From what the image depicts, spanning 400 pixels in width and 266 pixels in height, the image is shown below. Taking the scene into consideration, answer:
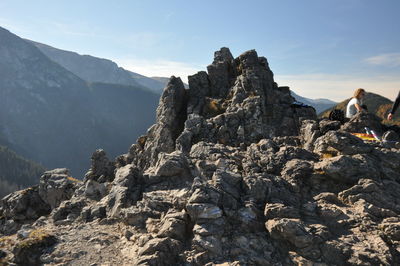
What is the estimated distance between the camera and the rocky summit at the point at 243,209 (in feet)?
60.3

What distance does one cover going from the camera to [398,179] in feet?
73.9

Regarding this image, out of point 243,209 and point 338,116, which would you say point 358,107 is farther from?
point 243,209

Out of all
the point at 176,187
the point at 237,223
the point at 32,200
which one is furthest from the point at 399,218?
the point at 32,200

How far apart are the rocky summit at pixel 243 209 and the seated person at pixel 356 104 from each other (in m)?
1.28

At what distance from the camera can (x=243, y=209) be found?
2088cm

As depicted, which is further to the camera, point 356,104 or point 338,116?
point 338,116

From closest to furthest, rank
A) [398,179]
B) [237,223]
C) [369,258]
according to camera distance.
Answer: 1. [369,258]
2. [237,223]
3. [398,179]

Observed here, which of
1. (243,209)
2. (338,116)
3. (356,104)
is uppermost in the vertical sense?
(356,104)

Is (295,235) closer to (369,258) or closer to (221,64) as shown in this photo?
(369,258)

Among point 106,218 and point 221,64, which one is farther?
point 221,64

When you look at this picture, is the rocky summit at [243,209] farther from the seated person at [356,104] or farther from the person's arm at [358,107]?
the seated person at [356,104]

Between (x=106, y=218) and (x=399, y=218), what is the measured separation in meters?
22.5

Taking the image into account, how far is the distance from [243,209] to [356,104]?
17287 mm

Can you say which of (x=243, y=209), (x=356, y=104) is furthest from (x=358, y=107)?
(x=243, y=209)
